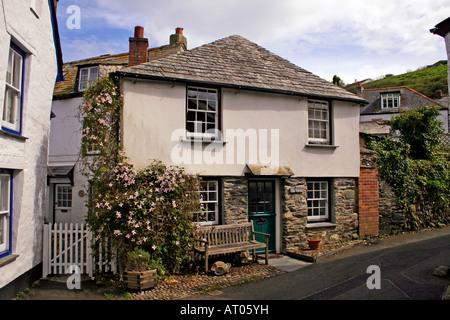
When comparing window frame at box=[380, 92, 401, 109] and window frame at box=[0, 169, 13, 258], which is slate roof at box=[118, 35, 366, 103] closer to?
window frame at box=[0, 169, 13, 258]

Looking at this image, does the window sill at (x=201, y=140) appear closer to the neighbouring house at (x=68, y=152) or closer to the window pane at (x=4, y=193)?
the window pane at (x=4, y=193)

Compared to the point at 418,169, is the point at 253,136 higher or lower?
higher

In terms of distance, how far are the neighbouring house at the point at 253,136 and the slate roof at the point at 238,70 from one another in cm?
4

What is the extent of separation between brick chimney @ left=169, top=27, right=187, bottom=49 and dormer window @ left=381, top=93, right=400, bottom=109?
1154 inches

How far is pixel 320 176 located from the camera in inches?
438

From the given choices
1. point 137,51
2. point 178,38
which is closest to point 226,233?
point 137,51

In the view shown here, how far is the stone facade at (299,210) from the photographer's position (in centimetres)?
977

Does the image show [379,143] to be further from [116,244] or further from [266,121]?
[116,244]

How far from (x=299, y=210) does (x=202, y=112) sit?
14.5 ft

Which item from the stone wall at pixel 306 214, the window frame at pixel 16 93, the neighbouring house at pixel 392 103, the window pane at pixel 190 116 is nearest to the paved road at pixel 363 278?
the stone wall at pixel 306 214

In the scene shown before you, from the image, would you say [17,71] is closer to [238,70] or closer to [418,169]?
[238,70]

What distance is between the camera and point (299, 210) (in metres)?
10.6

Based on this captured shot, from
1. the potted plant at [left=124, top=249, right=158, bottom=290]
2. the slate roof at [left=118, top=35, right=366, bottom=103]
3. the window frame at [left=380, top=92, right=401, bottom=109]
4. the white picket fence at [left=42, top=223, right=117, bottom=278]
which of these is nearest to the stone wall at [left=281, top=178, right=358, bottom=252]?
the slate roof at [left=118, top=35, right=366, bottom=103]
